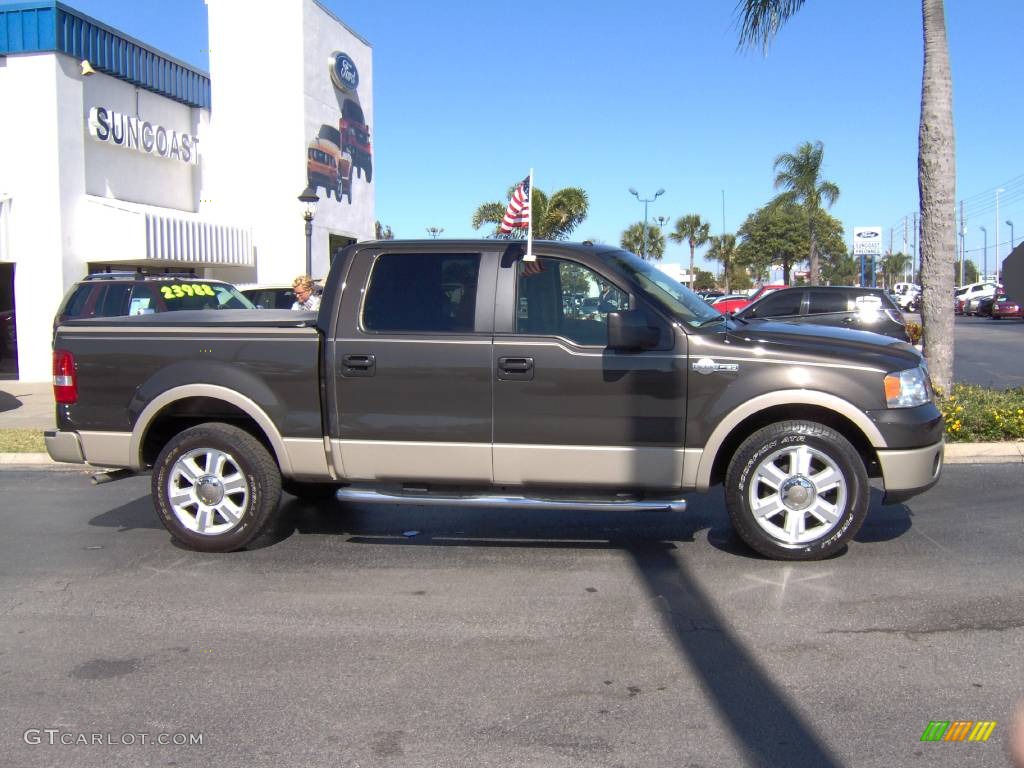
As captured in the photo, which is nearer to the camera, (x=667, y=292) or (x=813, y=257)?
(x=667, y=292)

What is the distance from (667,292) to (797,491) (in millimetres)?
1487

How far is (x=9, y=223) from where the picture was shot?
1652cm

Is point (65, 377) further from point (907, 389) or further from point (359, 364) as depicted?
point (907, 389)

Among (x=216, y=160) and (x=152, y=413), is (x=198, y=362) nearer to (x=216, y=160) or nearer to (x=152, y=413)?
(x=152, y=413)

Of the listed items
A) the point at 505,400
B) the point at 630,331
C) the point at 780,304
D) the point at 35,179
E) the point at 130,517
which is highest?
the point at 35,179

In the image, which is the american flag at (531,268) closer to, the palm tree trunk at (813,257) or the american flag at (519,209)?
the american flag at (519,209)

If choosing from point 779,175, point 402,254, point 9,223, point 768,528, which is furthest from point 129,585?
point 779,175

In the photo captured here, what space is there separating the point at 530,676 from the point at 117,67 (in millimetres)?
17651

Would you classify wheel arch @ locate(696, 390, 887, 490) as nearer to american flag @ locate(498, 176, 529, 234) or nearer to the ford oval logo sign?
american flag @ locate(498, 176, 529, 234)

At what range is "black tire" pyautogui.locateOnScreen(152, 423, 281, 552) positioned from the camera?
6.10 metres

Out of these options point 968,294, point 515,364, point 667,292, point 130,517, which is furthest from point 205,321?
point 968,294

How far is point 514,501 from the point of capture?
5.70 metres

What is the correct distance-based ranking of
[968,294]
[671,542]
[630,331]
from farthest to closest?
[968,294]
[671,542]
[630,331]

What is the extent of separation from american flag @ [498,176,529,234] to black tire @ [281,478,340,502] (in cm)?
247
